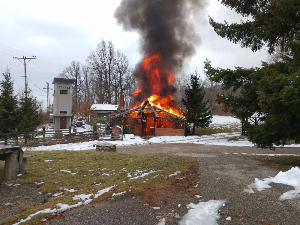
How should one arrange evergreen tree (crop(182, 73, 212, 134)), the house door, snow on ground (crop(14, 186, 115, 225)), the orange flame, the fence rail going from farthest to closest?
the house door < the orange flame < evergreen tree (crop(182, 73, 212, 134)) < the fence rail < snow on ground (crop(14, 186, 115, 225))

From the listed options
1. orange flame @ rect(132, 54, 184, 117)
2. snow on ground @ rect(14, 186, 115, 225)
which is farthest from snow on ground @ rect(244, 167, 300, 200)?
orange flame @ rect(132, 54, 184, 117)

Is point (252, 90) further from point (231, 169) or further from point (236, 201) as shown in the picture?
Answer: point (236, 201)

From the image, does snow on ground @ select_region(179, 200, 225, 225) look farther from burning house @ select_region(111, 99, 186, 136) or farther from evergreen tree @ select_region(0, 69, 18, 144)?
burning house @ select_region(111, 99, 186, 136)

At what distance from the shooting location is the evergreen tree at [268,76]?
20.9 feet

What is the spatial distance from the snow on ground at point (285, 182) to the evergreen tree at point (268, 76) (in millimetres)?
1747

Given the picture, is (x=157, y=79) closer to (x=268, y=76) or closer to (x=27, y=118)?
(x=27, y=118)

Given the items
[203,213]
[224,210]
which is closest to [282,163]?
[224,210]

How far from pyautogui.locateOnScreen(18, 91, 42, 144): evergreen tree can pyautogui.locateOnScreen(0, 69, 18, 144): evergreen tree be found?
0.62 m

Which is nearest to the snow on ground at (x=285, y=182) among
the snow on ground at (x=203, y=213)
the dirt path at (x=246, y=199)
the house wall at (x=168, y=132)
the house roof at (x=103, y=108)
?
the dirt path at (x=246, y=199)

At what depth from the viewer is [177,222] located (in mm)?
3328

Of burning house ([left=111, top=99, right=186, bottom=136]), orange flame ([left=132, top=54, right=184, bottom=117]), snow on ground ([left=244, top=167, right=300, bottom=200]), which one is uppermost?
orange flame ([left=132, top=54, right=184, bottom=117])

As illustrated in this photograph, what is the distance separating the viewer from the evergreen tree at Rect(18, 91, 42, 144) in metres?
17.5

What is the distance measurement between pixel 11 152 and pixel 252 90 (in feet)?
28.2

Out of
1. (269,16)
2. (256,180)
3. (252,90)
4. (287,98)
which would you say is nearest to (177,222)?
(256,180)
